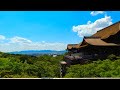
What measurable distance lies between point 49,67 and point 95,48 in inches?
100

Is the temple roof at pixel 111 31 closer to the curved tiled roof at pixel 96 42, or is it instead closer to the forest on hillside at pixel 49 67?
the curved tiled roof at pixel 96 42

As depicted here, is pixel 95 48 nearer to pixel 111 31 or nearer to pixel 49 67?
pixel 111 31

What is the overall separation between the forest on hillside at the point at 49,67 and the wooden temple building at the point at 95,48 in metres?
0.54

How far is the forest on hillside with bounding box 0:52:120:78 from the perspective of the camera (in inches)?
291

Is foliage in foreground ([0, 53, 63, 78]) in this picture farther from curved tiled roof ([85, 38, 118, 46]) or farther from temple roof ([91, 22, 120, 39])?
temple roof ([91, 22, 120, 39])

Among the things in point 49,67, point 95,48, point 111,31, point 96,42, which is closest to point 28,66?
point 49,67

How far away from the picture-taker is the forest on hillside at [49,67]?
7.39m

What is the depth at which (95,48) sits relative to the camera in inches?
402

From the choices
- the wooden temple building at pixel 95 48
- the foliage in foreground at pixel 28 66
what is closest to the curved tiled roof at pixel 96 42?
the wooden temple building at pixel 95 48

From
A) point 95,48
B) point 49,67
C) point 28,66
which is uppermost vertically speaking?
point 95,48
